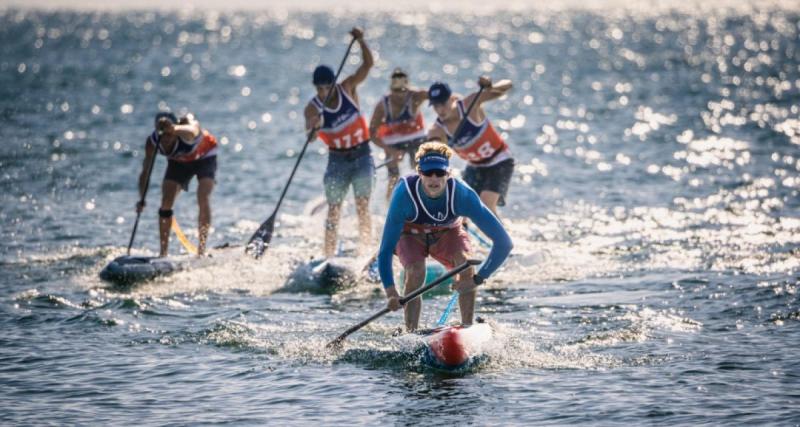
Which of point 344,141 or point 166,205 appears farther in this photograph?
point 166,205

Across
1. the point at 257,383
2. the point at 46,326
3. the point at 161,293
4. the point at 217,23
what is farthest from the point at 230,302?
the point at 217,23

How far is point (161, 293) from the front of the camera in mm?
14805

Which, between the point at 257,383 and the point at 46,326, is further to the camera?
the point at 46,326

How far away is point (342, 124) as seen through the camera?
15.6 metres

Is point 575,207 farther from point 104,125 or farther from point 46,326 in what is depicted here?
point 104,125

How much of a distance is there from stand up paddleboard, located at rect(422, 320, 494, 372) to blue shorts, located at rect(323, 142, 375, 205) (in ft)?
15.5

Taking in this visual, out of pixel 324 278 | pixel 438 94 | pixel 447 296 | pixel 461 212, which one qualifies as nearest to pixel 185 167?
pixel 324 278

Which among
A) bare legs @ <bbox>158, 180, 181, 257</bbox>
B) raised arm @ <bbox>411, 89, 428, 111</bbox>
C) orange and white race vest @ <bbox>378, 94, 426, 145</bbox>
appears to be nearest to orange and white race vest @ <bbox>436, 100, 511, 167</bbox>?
raised arm @ <bbox>411, 89, 428, 111</bbox>

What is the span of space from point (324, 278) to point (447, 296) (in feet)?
4.87

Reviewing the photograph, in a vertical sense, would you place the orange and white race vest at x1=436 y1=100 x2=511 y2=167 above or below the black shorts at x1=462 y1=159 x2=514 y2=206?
above

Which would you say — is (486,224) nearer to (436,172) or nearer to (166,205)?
(436,172)

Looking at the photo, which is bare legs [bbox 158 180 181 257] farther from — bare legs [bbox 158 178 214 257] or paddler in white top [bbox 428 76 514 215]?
paddler in white top [bbox 428 76 514 215]

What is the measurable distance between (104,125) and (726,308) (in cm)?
2414

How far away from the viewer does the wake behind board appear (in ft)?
49.0
